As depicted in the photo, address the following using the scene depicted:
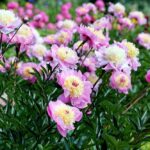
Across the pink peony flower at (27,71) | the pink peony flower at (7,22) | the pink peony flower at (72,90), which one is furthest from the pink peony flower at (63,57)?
the pink peony flower at (27,71)

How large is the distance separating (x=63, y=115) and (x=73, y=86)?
17 cm

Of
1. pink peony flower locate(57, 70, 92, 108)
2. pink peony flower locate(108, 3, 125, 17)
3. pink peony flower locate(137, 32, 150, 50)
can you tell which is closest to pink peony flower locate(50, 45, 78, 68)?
pink peony flower locate(57, 70, 92, 108)

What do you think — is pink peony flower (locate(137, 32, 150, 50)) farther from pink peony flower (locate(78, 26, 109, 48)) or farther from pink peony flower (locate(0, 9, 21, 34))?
pink peony flower (locate(0, 9, 21, 34))

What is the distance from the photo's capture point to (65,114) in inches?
86.4

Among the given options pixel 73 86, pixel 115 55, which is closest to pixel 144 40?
pixel 115 55

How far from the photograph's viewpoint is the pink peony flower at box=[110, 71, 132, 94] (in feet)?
8.79

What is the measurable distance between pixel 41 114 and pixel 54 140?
238 mm

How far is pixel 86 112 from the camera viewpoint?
262 cm

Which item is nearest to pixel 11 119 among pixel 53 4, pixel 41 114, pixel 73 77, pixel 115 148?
pixel 41 114

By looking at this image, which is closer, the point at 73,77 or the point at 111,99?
the point at 73,77

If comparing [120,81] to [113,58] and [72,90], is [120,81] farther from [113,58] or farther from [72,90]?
[72,90]

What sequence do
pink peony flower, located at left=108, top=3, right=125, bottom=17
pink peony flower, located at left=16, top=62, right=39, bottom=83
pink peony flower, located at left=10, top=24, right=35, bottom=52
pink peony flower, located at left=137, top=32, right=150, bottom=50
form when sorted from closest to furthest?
pink peony flower, located at left=10, top=24, right=35, bottom=52, pink peony flower, located at left=16, top=62, right=39, bottom=83, pink peony flower, located at left=137, top=32, right=150, bottom=50, pink peony flower, located at left=108, top=3, right=125, bottom=17

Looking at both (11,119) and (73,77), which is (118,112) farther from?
(11,119)

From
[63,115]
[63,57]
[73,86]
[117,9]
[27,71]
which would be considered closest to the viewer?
[63,115]
